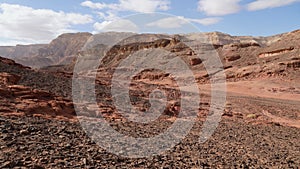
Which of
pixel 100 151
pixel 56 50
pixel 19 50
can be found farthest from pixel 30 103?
pixel 19 50

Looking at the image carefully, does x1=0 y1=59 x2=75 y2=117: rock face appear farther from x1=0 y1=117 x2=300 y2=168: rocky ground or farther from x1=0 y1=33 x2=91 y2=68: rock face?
x1=0 y1=33 x2=91 y2=68: rock face

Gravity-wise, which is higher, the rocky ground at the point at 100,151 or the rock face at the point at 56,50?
the rock face at the point at 56,50

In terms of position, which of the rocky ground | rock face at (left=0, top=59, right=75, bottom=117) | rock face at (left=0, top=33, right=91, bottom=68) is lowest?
the rocky ground

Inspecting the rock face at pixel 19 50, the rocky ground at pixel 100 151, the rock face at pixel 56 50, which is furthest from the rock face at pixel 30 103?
the rock face at pixel 19 50

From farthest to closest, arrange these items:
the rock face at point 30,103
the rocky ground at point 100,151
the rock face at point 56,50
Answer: the rock face at point 56,50
the rock face at point 30,103
the rocky ground at point 100,151

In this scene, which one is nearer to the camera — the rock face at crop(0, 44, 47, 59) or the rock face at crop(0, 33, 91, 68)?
the rock face at crop(0, 33, 91, 68)

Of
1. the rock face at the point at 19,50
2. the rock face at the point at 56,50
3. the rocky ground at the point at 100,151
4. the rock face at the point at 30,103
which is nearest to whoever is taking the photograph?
the rocky ground at the point at 100,151

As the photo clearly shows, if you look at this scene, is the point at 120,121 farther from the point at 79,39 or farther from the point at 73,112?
the point at 79,39

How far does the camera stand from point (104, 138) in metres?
6.70

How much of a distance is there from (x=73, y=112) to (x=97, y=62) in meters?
55.9

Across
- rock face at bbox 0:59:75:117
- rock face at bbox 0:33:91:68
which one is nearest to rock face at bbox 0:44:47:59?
rock face at bbox 0:33:91:68

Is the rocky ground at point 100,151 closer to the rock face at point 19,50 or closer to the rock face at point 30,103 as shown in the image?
the rock face at point 30,103

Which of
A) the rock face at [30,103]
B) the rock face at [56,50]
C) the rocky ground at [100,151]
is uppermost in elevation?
the rock face at [56,50]

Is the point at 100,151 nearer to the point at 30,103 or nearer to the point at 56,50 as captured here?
the point at 30,103
